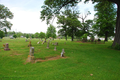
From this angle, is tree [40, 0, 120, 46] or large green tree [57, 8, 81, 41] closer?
tree [40, 0, 120, 46]

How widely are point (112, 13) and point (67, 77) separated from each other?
42959 mm

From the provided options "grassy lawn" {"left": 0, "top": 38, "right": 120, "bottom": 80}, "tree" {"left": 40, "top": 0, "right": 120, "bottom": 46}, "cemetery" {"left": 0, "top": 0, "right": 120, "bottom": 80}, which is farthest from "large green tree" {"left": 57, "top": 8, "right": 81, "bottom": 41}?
"grassy lawn" {"left": 0, "top": 38, "right": 120, "bottom": 80}

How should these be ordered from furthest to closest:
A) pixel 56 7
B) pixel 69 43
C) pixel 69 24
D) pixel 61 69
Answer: pixel 69 24, pixel 69 43, pixel 56 7, pixel 61 69

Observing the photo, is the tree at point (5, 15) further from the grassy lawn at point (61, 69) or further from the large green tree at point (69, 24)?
the grassy lawn at point (61, 69)

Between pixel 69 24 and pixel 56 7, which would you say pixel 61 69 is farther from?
pixel 69 24

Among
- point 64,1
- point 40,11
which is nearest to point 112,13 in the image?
point 64,1

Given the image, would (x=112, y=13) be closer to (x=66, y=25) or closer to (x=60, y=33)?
(x=66, y=25)

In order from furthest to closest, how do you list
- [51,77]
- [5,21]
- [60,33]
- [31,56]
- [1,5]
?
[60,33] → [5,21] → [1,5] → [31,56] → [51,77]

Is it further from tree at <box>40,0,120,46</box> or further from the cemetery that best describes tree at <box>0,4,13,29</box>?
tree at <box>40,0,120,46</box>

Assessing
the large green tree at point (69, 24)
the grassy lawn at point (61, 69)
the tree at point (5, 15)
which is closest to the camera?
the grassy lawn at point (61, 69)

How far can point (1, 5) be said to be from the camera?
31.2 meters

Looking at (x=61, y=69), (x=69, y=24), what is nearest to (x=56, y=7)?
(x=61, y=69)

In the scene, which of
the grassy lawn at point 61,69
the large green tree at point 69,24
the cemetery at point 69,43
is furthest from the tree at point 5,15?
the grassy lawn at point 61,69

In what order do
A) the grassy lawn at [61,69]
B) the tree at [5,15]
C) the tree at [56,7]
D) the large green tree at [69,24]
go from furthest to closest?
the large green tree at [69,24], the tree at [5,15], the tree at [56,7], the grassy lawn at [61,69]
